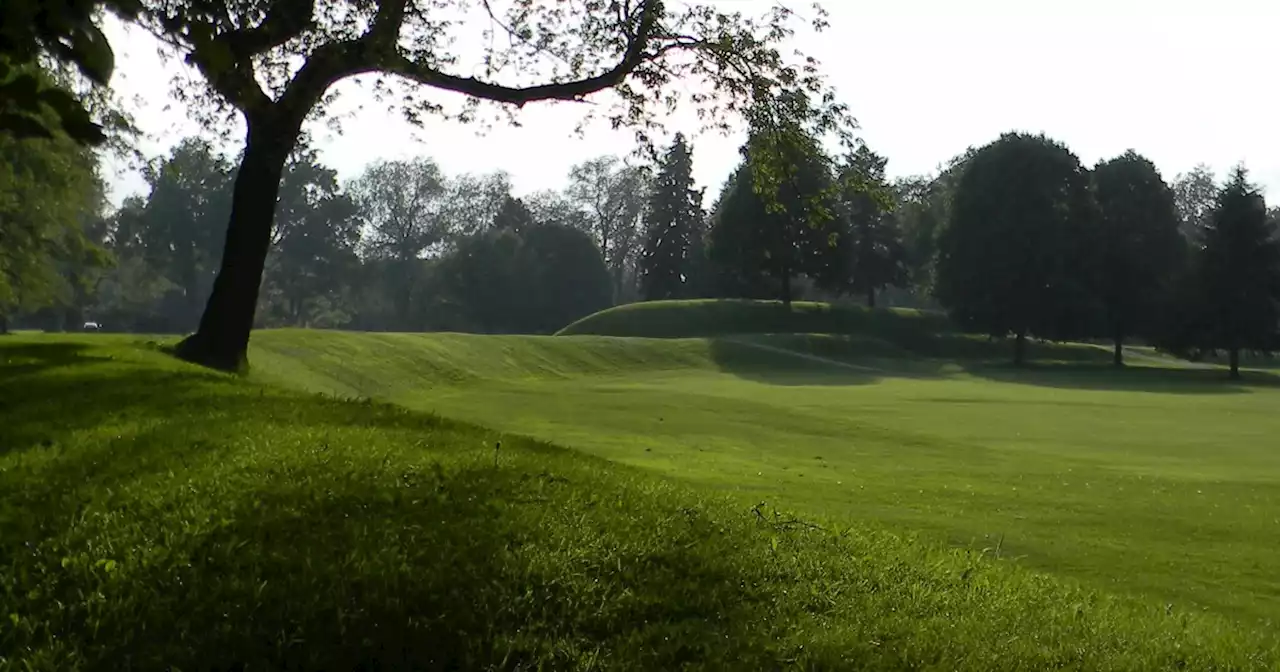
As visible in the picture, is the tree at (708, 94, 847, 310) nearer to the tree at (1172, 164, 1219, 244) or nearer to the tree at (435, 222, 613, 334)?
the tree at (435, 222, 613, 334)

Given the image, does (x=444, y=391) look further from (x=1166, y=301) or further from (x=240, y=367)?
(x=1166, y=301)

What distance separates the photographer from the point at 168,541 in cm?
495

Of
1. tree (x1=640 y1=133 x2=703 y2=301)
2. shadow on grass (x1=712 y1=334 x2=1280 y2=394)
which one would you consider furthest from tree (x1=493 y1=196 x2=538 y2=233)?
shadow on grass (x1=712 y1=334 x2=1280 y2=394)

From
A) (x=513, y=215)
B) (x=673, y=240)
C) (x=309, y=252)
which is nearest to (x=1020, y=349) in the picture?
(x=673, y=240)

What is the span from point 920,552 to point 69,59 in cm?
534

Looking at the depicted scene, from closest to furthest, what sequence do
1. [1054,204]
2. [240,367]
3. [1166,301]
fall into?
[240,367] → [1166,301] → [1054,204]

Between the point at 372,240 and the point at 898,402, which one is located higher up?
the point at 372,240

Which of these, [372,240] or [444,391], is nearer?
[444,391]

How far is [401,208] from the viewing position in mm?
108938

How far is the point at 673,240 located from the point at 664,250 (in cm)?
111

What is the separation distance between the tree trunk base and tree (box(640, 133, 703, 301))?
72.1m

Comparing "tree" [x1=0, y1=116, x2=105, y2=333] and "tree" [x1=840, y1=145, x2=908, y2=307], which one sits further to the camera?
"tree" [x1=840, y1=145, x2=908, y2=307]

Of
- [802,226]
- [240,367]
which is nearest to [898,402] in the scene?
[240,367]

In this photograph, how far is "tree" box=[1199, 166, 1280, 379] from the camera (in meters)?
57.4
